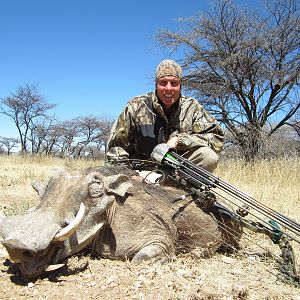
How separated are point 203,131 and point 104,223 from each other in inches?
65.1

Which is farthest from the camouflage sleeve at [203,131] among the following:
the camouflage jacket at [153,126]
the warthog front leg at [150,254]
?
the warthog front leg at [150,254]

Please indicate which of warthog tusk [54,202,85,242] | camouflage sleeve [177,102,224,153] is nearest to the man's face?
camouflage sleeve [177,102,224,153]

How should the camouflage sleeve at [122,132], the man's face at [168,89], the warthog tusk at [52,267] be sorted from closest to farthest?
the warthog tusk at [52,267]
the man's face at [168,89]
the camouflage sleeve at [122,132]

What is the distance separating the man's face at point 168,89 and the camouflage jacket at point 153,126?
0.28 ft

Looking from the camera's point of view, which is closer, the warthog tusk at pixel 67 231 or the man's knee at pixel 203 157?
the warthog tusk at pixel 67 231

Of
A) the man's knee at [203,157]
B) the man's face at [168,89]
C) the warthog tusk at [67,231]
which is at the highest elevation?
the man's face at [168,89]

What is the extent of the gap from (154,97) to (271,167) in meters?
5.01

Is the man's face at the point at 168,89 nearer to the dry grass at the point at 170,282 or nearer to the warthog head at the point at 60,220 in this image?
the warthog head at the point at 60,220

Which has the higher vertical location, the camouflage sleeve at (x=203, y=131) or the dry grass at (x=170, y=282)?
the camouflage sleeve at (x=203, y=131)

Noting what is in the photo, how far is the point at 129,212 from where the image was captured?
2883 mm

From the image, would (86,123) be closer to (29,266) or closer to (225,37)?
(225,37)

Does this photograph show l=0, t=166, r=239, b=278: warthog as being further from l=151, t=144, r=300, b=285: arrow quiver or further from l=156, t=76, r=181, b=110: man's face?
l=156, t=76, r=181, b=110: man's face

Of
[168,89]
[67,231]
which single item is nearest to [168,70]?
[168,89]

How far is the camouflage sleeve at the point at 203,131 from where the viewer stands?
3732 millimetres
